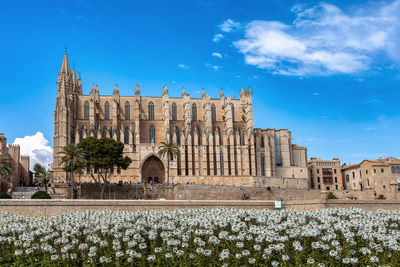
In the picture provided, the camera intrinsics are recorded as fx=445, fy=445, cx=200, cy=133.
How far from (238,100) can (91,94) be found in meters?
25.0

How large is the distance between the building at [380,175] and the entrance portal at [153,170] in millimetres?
30973

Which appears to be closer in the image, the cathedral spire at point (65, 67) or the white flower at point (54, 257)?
the white flower at point (54, 257)

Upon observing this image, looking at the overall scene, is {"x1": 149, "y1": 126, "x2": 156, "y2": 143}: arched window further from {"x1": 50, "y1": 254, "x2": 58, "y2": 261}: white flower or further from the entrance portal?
{"x1": 50, "y1": 254, "x2": 58, "y2": 261}: white flower

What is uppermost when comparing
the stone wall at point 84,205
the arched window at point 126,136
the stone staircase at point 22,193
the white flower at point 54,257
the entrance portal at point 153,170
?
the arched window at point 126,136

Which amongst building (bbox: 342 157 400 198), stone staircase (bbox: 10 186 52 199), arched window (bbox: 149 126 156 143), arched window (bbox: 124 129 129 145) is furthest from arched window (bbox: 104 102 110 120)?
building (bbox: 342 157 400 198)

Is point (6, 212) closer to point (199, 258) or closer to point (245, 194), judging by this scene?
point (199, 258)

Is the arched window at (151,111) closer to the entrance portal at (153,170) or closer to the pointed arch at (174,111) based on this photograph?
the pointed arch at (174,111)

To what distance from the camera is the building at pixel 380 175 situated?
64438 mm

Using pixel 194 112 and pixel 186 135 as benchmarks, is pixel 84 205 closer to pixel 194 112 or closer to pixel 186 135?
pixel 186 135

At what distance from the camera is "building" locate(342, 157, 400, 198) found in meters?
64.4

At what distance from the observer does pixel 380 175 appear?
6556cm

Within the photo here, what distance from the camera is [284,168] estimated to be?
2869 inches

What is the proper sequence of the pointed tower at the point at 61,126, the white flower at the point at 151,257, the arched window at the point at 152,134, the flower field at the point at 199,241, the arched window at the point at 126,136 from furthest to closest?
the arched window at the point at 152,134, the arched window at the point at 126,136, the pointed tower at the point at 61,126, the flower field at the point at 199,241, the white flower at the point at 151,257

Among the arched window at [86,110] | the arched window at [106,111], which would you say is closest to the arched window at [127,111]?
the arched window at [106,111]
